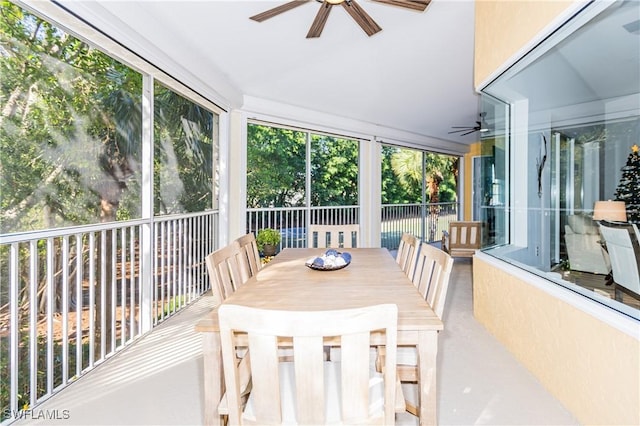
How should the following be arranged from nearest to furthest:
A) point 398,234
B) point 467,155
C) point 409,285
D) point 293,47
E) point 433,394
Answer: point 433,394
point 409,285
point 293,47
point 398,234
point 467,155

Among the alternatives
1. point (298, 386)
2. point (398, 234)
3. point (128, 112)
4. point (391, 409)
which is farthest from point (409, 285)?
point (398, 234)

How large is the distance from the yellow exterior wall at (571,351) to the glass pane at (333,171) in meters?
3.55

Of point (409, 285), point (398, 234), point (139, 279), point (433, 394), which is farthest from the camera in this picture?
point (398, 234)

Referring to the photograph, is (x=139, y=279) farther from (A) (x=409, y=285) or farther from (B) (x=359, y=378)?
(B) (x=359, y=378)

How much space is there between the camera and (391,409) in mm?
1051

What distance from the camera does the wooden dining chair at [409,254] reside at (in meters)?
2.28

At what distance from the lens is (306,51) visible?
12.1ft

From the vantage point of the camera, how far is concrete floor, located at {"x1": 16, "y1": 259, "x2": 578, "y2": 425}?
1850mm

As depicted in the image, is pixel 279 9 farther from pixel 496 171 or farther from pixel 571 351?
pixel 571 351

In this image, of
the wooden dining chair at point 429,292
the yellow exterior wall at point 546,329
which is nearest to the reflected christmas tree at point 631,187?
the yellow exterior wall at point 546,329

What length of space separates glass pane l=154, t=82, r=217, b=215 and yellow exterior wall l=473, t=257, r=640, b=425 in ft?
10.2

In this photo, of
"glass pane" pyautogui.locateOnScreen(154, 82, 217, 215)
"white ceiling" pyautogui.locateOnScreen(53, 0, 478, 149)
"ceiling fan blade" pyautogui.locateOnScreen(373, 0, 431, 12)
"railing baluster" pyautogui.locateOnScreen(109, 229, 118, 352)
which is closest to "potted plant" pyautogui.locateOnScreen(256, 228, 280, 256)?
"glass pane" pyautogui.locateOnScreen(154, 82, 217, 215)

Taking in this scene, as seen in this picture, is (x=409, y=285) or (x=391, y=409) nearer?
(x=391, y=409)

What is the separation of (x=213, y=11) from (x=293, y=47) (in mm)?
972
